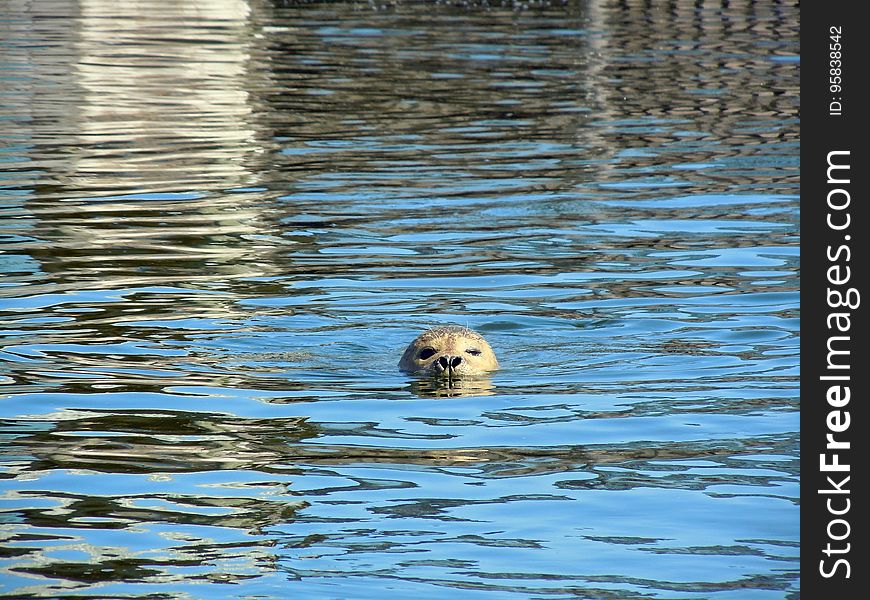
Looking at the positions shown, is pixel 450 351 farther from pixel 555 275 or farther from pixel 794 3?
pixel 794 3

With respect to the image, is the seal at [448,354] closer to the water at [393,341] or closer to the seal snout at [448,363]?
the seal snout at [448,363]

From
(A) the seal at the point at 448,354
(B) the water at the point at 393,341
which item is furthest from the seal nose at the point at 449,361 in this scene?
(B) the water at the point at 393,341

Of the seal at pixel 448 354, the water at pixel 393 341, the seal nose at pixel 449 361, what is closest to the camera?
the water at pixel 393 341

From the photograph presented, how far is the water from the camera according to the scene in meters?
7.40

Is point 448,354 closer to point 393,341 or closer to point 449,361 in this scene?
point 449,361


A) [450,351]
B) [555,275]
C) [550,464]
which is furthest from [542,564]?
[555,275]

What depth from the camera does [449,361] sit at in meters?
10.6

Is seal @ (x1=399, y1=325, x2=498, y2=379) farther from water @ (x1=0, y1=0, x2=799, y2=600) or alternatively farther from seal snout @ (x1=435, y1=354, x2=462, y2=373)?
water @ (x1=0, y1=0, x2=799, y2=600)

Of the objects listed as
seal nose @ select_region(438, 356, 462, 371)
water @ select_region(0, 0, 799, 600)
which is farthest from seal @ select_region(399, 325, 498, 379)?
water @ select_region(0, 0, 799, 600)

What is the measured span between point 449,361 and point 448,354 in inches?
2.0

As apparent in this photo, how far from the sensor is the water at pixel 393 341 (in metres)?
7.40

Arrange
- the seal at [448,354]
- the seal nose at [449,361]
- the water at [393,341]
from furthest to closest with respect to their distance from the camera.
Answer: the seal at [448,354], the seal nose at [449,361], the water at [393,341]

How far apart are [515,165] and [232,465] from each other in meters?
11.7

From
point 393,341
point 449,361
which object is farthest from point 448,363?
point 393,341
